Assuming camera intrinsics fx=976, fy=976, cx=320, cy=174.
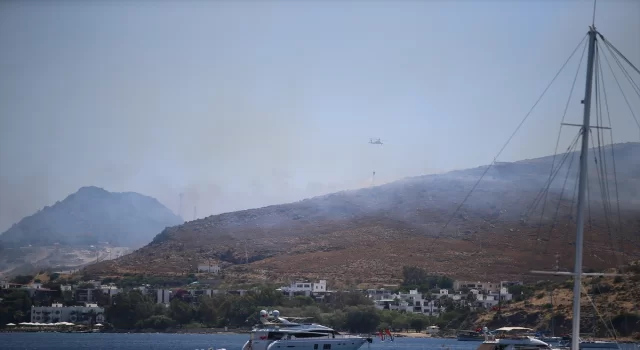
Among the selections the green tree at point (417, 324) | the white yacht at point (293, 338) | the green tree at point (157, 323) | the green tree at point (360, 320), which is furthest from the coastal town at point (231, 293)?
the white yacht at point (293, 338)

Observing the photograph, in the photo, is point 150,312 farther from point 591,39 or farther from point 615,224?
point 591,39

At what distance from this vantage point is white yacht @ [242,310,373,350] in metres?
68.4

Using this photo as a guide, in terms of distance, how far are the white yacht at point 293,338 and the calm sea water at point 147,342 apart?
106ft

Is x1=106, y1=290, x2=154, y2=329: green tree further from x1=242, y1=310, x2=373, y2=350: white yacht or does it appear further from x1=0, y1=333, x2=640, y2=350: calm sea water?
x1=242, y1=310, x2=373, y2=350: white yacht

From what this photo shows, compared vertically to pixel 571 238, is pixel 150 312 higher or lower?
lower

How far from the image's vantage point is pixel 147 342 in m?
124

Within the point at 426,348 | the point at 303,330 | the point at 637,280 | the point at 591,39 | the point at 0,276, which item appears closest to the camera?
the point at 591,39

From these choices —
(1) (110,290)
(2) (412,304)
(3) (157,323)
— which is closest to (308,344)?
(3) (157,323)

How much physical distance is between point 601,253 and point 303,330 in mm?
107537

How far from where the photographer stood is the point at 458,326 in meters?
138

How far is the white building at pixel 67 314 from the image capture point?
15612 centimetres

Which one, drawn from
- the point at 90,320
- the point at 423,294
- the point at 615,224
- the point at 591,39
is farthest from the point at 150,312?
the point at 591,39

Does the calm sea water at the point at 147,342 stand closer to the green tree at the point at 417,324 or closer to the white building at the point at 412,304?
the green tree at the point at 417,324

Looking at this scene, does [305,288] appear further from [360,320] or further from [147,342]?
[147,342]
